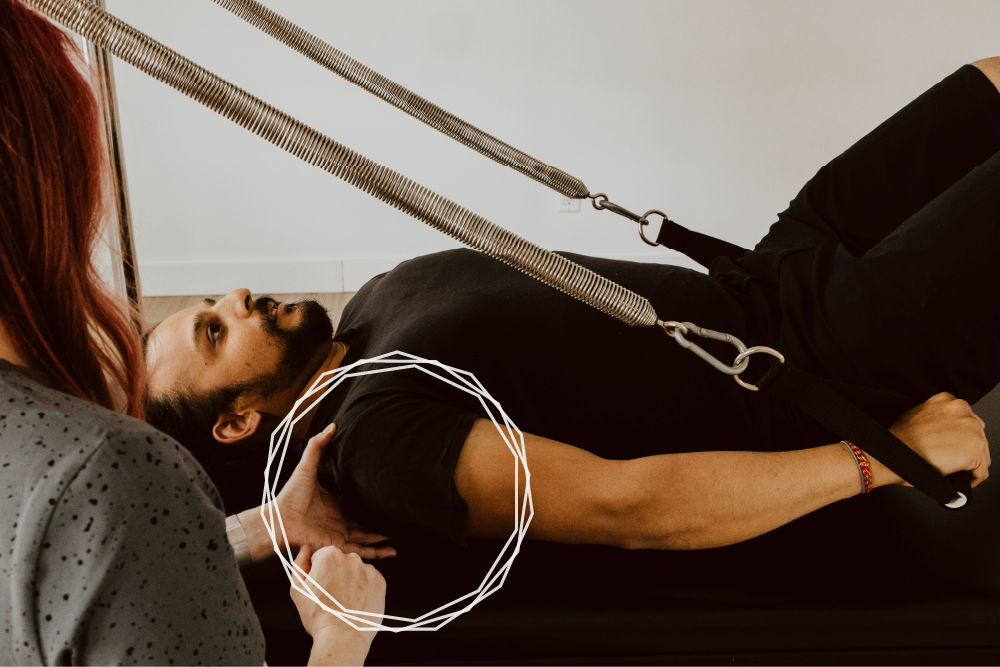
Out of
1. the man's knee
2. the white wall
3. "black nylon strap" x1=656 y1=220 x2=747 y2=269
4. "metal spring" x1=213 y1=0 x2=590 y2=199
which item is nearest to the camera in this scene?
"metal spring" x1=213 y1=0 x2=590 y2=199

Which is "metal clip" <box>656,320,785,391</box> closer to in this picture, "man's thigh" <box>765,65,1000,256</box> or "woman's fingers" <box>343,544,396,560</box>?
"woman's fingers" <box>343,544,396,560</box>

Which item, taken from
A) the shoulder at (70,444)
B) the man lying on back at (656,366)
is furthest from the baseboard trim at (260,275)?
the shoulder at (70,444)

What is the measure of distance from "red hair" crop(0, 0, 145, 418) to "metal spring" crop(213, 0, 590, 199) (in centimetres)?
66

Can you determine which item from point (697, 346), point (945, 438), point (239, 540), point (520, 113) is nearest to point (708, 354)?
point (697, 346)

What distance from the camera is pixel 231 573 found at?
1.66 feet

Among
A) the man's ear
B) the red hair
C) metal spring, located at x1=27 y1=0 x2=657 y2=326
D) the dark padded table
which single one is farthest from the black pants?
the red hair

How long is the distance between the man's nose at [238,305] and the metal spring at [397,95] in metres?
0.42

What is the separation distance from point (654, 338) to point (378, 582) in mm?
538

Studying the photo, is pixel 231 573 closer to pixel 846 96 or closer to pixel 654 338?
pixel 654 338

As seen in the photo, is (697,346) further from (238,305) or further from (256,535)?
(238,305)

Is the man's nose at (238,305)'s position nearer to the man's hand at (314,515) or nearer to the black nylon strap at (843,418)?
the man's hand at (314,515)

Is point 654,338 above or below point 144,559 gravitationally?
above

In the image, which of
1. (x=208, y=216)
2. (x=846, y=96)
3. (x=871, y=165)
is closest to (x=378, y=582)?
(x=871, y=165)

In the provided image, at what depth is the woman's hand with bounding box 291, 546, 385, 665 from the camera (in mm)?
774
